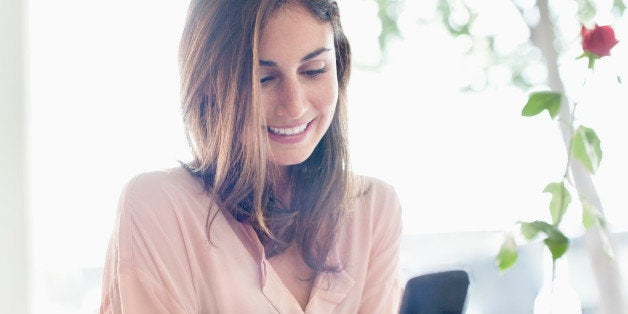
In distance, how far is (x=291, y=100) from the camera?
3.73 ft

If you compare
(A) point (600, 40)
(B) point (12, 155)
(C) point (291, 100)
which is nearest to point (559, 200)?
(A) point (600, 40)

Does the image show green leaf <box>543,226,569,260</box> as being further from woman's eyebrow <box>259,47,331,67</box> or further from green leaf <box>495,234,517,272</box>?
woman's eyebrow <box>259,47,331,67</box>

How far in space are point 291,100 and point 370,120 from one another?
3.60 ft

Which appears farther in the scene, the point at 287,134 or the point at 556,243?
the point at 287,134

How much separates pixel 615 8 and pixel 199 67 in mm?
1367

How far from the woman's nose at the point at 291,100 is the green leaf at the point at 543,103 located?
322 millimetres

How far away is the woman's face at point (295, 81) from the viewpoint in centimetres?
113

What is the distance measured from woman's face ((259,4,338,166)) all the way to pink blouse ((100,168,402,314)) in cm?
14

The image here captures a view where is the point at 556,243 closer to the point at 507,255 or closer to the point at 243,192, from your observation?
the point at 507,255

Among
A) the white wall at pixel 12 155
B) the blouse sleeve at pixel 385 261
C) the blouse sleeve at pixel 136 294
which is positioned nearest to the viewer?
the blouse sleeve at pixel 136 294

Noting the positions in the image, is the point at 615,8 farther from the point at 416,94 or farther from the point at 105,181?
the point at 105,181

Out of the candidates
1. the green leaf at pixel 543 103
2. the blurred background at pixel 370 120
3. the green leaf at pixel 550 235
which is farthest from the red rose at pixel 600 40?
the blurred background at pixel 370 120

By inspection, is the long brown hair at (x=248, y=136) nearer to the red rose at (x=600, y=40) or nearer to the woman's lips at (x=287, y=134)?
the woman's lips at (x=287, y=134)

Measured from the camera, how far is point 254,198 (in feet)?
3.96
